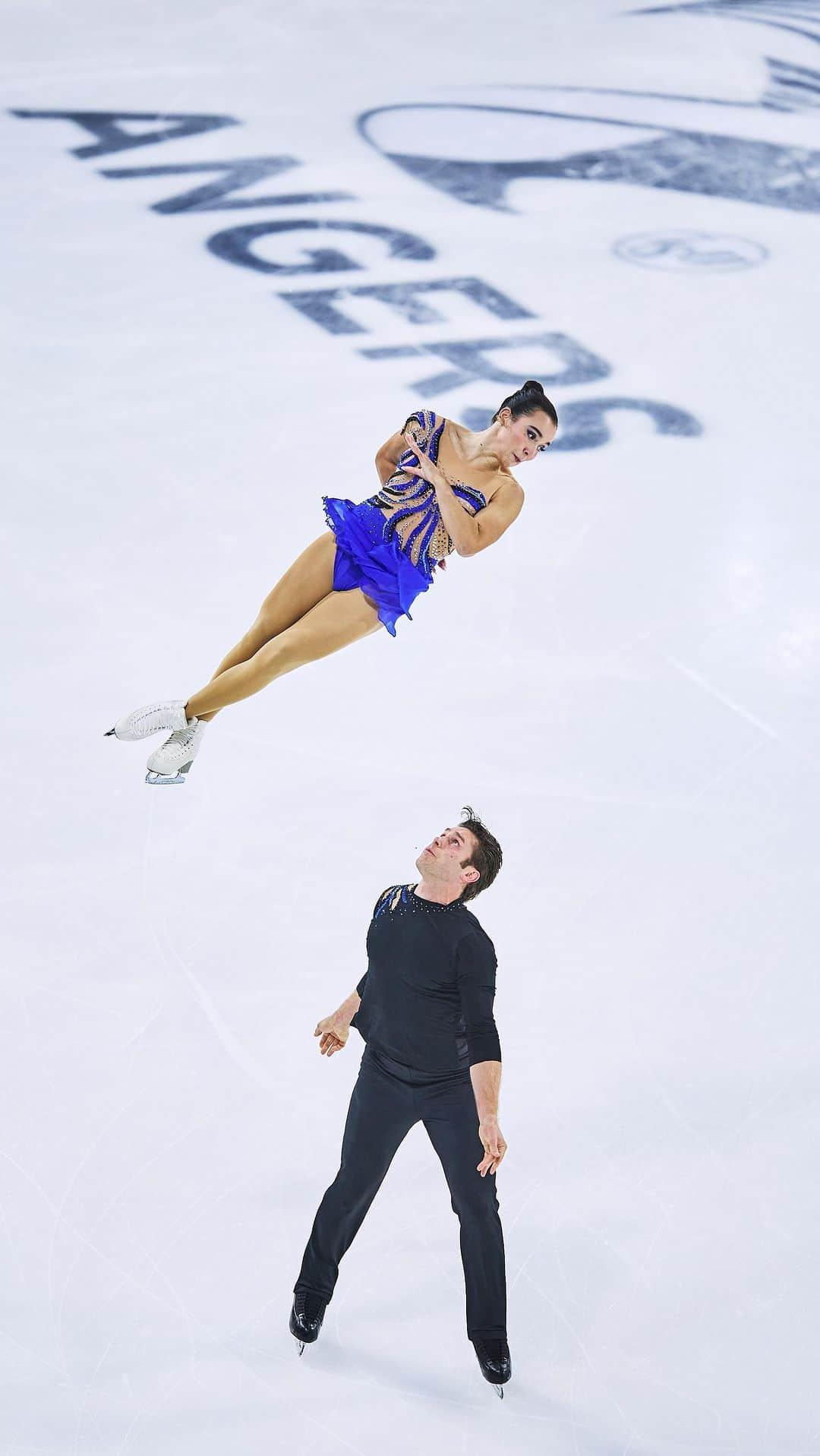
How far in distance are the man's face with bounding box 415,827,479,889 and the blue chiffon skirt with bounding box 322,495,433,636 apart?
1.11 metres

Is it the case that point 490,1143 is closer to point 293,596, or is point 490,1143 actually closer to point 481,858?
point 481,858

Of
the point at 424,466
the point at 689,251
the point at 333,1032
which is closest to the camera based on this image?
the point at 333,1032

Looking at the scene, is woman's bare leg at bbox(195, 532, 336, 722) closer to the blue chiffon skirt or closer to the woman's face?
the blue chiffon skirt

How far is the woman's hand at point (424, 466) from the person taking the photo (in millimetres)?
3926

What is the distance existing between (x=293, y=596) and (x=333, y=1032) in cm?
133

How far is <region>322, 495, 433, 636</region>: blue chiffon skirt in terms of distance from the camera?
4.05m

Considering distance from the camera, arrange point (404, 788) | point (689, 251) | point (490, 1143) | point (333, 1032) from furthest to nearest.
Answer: point (689, 251), point (404, 788), point (333, 1032), point (490, 1143)

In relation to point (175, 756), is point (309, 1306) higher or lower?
lower

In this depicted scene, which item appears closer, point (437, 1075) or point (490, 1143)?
point (490, 1143)

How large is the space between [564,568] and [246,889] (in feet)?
6.68

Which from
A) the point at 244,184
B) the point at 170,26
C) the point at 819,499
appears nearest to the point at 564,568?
the point at 819,499

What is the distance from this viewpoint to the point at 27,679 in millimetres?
4887

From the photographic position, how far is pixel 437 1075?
10.0 feet

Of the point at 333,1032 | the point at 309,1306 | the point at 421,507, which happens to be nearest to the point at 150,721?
the point at 421,507
